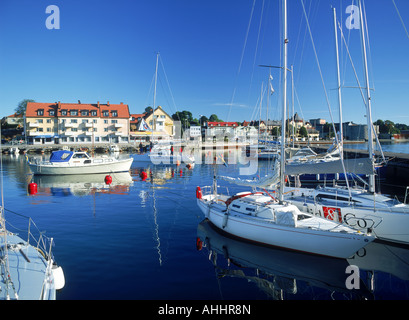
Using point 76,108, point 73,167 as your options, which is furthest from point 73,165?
point 76,108

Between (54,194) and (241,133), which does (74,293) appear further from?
(241,133)

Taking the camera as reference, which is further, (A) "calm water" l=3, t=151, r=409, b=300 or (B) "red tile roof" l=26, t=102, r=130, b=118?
(B) "red tile roof" l=26, t=102, r=130, b=118

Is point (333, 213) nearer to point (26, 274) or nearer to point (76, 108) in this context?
point (26, 274)

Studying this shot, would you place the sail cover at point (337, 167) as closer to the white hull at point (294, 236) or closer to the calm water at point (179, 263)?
the calm water at point (179, 263)

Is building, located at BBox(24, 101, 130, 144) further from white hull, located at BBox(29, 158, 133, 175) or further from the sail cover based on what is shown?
the sail cover

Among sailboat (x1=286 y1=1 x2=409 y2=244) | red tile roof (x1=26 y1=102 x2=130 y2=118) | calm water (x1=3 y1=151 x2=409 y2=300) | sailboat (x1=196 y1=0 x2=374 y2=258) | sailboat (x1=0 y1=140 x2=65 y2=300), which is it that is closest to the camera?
sailboat (x1=0 y1=140 x2=65 y2=300)

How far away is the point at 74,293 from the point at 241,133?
5772 inches

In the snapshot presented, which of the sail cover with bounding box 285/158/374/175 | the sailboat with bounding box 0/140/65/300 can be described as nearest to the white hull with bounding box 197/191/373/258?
the sail cover with bounding box 285/158/374/175

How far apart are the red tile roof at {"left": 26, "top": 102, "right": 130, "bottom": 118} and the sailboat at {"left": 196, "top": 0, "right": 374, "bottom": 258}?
3390 inches

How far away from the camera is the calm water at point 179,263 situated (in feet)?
37.1

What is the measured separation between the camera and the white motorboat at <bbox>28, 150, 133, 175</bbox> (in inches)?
1572

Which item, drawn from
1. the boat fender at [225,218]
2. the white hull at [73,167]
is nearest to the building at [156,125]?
the white hull at [73,167]

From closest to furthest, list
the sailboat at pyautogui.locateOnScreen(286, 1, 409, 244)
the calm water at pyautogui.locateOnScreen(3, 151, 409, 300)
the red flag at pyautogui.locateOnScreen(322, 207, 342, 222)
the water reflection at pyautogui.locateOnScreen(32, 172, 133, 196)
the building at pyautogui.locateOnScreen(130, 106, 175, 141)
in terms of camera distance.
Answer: the calm water at pyautogui.locateOnScreen(3, 151, 409, 300) → the sailboat at pyautogui.locateOnScreen(286, 1, 409, 244) → the red flag at pyautogui.locateOnScreen(322, 207, 342, 222) → the water reflection at pyautogui.locateOnScreen(32, 172, 133, 196) → the building at pyautogui.locateOnScreen(130, 106, 175, 141)

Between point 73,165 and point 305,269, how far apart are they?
3545 centimetres
